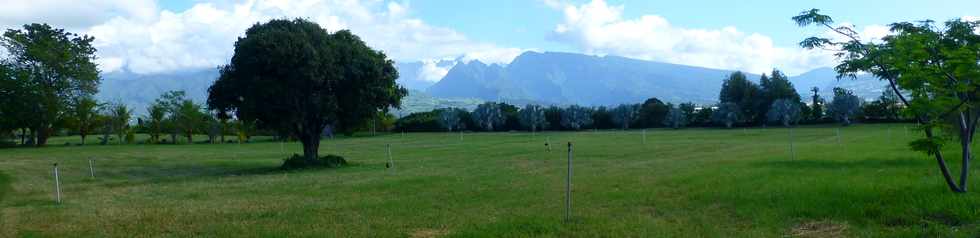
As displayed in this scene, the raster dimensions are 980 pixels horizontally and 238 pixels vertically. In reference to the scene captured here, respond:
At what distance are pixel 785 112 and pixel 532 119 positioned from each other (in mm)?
38570

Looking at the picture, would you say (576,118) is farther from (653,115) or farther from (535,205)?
(535,205)

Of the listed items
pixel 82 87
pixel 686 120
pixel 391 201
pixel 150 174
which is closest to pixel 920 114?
pixel 391 201

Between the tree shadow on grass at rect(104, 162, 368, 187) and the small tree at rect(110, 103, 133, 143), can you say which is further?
the small tree at rect(110, 103, 133, 143)

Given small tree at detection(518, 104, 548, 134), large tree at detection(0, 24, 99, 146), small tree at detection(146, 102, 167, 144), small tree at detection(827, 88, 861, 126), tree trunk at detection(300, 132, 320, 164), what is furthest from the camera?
small tree at detection(518, 104, 548, 134)

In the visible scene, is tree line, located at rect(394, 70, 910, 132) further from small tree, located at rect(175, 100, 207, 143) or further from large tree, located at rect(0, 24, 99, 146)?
large tree, located at rect(0, 24, 99, 146)

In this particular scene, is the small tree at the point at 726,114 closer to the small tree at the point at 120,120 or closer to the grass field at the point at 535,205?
the small tree at the point at 120,120

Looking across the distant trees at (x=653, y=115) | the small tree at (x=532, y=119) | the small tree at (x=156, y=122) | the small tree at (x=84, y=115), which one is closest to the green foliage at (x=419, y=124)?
the small tree at (x=532, y=119)

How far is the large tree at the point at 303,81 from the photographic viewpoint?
30.8m

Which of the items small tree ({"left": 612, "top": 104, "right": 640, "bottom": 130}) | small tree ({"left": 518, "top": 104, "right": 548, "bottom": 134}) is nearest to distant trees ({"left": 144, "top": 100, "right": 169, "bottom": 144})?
small tree ({"left": 518, "top": 104, "right": 548, "bottom": 134})

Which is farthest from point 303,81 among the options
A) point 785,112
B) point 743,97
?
point 743,97

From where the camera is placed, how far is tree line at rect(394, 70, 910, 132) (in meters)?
103

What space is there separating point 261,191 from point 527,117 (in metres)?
101

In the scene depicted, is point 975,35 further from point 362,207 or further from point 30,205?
point 30,205

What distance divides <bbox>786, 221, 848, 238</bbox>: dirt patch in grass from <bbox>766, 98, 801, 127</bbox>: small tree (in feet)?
320
